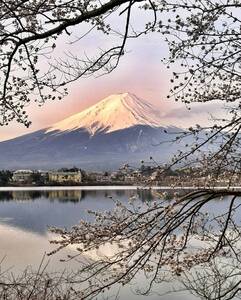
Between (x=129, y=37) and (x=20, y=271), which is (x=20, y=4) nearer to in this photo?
(x=129, y=37)

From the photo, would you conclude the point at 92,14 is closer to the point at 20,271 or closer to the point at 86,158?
the point at 20,271

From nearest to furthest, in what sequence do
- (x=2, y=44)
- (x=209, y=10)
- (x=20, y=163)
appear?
(x=2, y=44) < (x=209, y=10) < (x=20, y=163)

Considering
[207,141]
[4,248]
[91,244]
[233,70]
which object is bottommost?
[4,248]

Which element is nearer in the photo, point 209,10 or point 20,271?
point 209,10

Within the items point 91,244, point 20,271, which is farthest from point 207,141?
point 20,271

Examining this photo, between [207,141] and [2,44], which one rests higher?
[2,44]

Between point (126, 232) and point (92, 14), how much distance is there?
1.40m

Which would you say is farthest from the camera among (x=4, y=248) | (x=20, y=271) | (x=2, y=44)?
(x=4, y=248)

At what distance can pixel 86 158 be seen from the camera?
180750 millimetres

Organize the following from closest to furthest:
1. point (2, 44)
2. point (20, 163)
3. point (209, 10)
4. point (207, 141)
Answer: point (2, 44) → point (207, 141) → point (209, 10) → point (20, 163)

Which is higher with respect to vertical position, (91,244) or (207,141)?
(207,141)

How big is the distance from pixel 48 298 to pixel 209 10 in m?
3.98

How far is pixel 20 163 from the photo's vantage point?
17038cm

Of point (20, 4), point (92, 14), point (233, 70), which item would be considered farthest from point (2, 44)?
point (233, 70)
